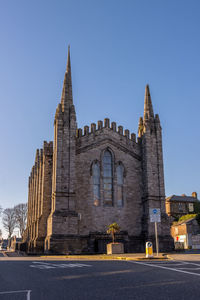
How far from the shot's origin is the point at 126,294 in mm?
8398

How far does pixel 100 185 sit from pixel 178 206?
53411mm

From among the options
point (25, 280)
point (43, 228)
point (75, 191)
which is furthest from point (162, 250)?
point (25, 280)

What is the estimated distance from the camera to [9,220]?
281 ft

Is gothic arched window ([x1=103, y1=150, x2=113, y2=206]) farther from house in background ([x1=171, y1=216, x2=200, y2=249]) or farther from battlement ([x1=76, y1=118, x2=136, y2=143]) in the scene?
house in background ([x1=171, y1=216, x2=200, y2=249])

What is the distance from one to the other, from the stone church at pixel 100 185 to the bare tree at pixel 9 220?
156 ft

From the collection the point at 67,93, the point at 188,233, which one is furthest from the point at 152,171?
the point at 188,233

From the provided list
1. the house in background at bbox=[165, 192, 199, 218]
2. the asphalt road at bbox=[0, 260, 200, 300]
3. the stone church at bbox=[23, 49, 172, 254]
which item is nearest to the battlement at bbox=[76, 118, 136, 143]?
the stone church at bbox=[23, 49, 172, 254]

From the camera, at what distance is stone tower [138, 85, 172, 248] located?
1367 inches

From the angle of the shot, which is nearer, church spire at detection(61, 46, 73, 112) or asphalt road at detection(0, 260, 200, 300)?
asphalt road at detection(0, 260, 200, 300)

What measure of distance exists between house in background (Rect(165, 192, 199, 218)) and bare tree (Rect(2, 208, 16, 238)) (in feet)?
128

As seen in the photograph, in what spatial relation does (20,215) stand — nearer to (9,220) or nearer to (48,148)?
(9,220)

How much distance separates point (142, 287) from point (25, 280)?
432cm

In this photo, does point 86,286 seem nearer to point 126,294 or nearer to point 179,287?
point 126,294

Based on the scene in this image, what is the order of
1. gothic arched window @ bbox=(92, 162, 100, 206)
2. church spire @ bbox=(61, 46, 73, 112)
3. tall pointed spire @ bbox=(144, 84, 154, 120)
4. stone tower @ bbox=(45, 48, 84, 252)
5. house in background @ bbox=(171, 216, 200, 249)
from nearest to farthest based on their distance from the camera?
stone tower @ bbox=(45, 48, 84, 252) → gothic arched window @ bbox=(92, 162, 100, 206) → church spire @ bbox=(61, 46, 73, 112) → tall pointed spire @ bbox=(144, 84, 154, 120) → house in background @ bbox=(171, 216, 200, 249)
